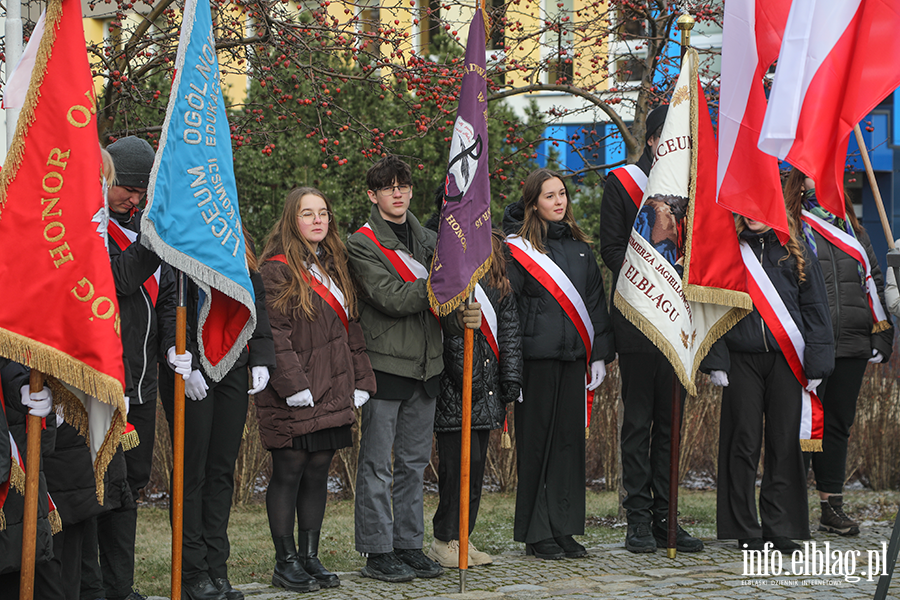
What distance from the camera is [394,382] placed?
17.9 feet

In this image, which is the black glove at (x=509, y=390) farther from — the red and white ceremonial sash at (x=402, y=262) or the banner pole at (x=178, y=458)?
the banner pole at (x=178, y=458)

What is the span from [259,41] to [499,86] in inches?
72.6

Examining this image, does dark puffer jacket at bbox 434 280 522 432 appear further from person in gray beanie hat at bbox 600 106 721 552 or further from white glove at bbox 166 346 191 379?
white glove at bbox 166 346 191 379

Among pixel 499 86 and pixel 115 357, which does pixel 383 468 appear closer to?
pixel 115 357

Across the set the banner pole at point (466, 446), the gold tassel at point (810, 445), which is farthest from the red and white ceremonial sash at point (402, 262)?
the gold tassel at point (810, 445)

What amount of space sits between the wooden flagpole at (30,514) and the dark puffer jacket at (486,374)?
2.52 m

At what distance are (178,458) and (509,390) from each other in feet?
6.97

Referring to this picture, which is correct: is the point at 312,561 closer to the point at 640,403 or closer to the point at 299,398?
the point at 299,398

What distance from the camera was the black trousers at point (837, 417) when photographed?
6.80m

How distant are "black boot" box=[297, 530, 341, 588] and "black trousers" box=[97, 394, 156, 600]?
85 cm

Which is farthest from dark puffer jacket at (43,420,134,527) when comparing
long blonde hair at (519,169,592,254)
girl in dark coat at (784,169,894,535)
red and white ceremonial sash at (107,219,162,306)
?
girl in dark coat at (784,169,894,535)

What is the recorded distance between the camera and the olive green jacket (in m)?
5.34

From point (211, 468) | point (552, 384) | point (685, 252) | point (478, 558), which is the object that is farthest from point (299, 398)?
point (685, 252)

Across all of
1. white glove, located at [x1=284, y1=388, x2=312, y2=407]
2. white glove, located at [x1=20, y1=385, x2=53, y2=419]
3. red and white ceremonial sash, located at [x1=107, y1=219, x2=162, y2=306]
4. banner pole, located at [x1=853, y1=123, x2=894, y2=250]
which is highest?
banner pole, located at [x1=853, y1=123, x2=894, y2=250]
